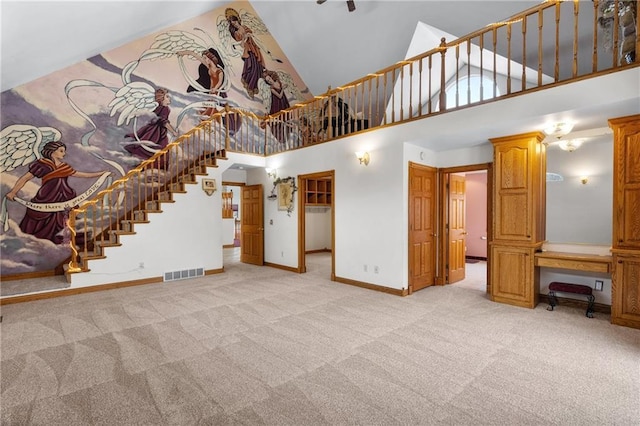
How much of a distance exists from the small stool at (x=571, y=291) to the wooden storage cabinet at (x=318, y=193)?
664 centimetres

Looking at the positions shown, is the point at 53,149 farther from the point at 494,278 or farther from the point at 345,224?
the point at 494,278

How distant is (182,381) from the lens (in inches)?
97.0

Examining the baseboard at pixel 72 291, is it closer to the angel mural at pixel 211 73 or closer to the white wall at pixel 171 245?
the white wall at pixel 171 245

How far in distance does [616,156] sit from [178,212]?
22.9 feet

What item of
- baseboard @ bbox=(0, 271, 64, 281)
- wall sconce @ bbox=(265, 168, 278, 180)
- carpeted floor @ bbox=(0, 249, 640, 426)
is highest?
wall sconce @ bbox=(265, 168, 278, 180)

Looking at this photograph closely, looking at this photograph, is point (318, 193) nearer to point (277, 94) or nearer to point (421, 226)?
point (277, 94)

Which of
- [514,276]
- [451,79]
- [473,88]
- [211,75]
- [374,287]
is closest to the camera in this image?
[514,276]

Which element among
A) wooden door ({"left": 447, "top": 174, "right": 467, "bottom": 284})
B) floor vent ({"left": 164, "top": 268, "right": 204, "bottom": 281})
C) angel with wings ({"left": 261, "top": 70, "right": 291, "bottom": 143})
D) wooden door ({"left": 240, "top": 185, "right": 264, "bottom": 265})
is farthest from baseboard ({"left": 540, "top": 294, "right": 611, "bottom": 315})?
angel with wings ({"left": 261, "top": 70, "right": 291, "bottom": 143})

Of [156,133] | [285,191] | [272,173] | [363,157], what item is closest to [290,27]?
[272,173]

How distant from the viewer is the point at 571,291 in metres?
4.20

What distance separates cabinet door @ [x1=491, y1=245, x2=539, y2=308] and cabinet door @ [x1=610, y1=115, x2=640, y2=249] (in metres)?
0.98

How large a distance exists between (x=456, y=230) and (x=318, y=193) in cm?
500

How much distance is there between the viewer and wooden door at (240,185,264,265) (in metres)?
7.78

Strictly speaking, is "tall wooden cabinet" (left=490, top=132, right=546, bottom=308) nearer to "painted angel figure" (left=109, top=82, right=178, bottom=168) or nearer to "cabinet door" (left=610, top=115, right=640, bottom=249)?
"cabinet door" (left=610, top=115, right=640, bottom=249)
